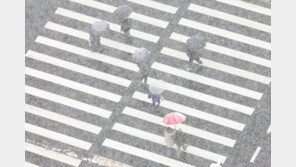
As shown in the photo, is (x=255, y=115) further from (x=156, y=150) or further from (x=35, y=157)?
(x=35, y=157)

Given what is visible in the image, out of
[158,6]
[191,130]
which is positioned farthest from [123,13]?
[191,130]

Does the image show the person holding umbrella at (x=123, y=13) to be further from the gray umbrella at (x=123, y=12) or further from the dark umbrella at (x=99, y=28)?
the dark umbrella at (x=99, y=28)

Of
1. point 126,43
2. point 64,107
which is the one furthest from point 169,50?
point 64,107

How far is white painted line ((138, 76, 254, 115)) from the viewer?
44.1 m

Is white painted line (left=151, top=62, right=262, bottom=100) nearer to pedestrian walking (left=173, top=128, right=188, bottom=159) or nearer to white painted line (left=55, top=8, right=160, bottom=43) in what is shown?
white painted line (left=55, top=8, right=160, bottom=43)

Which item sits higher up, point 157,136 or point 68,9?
point 68,9

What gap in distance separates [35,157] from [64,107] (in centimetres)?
238

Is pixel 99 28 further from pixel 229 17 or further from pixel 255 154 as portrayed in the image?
pixel 255 154

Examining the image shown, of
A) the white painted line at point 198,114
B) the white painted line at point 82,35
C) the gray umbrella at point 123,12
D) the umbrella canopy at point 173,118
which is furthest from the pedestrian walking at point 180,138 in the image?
the gray umbrella at point 123,12

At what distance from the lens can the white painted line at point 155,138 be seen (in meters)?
42.7

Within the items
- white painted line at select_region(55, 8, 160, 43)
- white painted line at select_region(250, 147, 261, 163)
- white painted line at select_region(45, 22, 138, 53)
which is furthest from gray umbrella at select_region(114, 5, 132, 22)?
white painted line at select_region(250, 147, 261, 163)

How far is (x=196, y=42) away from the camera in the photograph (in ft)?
144

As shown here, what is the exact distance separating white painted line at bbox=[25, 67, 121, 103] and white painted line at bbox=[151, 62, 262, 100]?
2.08 metres

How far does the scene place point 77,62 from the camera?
45688mm
